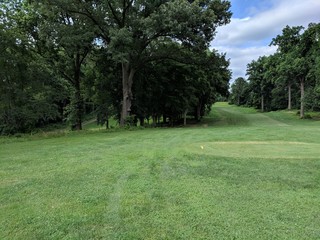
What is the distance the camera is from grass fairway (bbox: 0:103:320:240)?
9.68 ft

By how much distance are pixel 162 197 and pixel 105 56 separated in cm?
1749

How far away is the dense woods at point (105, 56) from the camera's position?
46.2ft

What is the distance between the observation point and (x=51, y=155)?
7.11m

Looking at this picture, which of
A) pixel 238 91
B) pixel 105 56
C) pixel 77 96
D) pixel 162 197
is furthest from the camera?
pixel 238 91

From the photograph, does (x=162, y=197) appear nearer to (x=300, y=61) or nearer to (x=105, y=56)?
(x=105, y=56)

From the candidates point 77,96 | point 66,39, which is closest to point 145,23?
point 66,39

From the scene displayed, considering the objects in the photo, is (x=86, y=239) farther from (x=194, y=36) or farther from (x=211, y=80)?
(x=211, y=80)

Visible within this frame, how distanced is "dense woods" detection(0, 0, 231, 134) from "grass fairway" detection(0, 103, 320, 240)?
903cm

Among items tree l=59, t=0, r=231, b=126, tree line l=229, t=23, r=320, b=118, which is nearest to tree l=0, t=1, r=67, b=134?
tree l=59, t=0, r=231, b=126

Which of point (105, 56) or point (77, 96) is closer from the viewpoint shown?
point (105, 56)

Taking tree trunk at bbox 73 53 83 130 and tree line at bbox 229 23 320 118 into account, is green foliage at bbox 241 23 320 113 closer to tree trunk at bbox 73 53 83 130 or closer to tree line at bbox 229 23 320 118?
tree line at bbox 229 23 320 118

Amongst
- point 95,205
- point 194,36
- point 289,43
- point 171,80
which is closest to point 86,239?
point 95,205

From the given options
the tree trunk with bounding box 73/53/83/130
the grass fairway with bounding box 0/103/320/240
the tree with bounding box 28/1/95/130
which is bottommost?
the grass fairway with bounding box 0/103/320/240

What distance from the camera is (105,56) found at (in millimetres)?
19922
